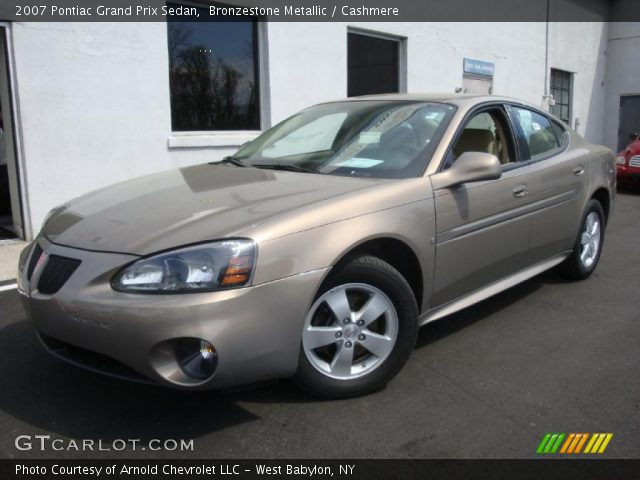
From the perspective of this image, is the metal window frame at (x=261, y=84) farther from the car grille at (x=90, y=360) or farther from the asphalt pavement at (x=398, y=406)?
the car grille at (x=90, y=360)

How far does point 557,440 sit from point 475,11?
35.8ft

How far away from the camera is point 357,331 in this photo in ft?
9.82

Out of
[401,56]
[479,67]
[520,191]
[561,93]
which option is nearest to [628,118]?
[561,93]

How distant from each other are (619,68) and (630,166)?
7521 mm

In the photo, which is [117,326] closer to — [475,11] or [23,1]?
[23,1]

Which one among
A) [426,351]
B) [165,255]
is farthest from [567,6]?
[165,255]

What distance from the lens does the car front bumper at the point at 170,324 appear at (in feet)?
8.15

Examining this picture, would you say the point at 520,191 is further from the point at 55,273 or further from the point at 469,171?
the point at 55,273

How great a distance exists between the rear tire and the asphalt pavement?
1.04 m

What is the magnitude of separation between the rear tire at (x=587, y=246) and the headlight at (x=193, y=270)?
3259 mm

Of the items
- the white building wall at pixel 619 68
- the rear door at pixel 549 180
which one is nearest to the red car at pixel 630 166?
the white building wall at pixel 619 68

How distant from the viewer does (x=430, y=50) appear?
36.0ft
